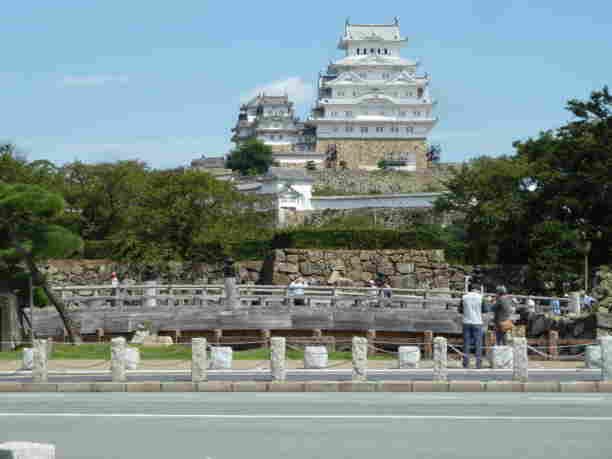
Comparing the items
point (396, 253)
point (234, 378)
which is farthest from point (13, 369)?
point (396, 253)

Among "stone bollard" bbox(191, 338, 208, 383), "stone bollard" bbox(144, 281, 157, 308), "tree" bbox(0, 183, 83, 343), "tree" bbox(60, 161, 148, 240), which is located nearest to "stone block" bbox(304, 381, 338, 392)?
"stone bollard" bbox(191, 338, 208, 383)

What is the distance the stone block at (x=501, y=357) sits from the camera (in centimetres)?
1953

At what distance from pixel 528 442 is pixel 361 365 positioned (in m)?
6.61

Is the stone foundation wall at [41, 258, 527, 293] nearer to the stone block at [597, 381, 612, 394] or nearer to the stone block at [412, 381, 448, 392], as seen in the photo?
the stone block at [412, 381, 448, 392]

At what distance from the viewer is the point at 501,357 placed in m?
19.6

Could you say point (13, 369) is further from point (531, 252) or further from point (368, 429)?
point (531, 252)

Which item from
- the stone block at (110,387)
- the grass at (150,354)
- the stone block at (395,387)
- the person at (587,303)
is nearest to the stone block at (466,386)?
the stone block at (395,387)

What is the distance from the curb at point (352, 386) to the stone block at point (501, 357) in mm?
1868

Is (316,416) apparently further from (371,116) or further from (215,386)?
(371,116)

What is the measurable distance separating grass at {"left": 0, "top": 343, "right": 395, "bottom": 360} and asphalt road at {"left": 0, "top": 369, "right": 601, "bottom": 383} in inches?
153

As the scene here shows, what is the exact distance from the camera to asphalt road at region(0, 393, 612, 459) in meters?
11.1

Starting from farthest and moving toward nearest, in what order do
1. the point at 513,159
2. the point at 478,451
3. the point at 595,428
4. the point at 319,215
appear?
the point at 319,215 < the point at 513,159 < the point at 595,428 < the point at 478,451

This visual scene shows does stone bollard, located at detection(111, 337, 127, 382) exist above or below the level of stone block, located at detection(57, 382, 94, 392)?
above

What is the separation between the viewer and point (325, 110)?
3971 inches
